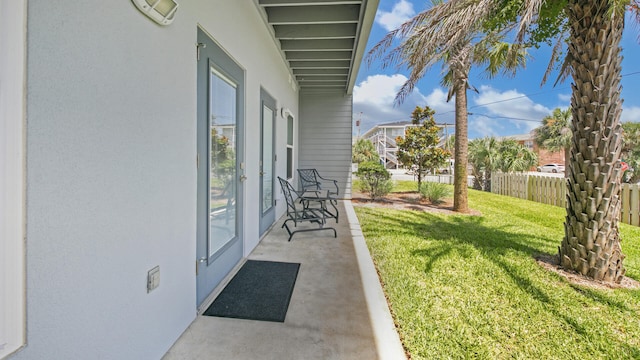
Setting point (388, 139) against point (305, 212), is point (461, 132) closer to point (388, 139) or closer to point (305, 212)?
point (305, 212)

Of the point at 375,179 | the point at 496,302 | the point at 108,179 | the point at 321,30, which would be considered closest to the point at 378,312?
the point at 496,302

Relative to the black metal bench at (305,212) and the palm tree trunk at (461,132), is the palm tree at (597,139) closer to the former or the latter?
the black metal bench at (305,212)

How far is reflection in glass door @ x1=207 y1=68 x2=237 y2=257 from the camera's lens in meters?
2.37

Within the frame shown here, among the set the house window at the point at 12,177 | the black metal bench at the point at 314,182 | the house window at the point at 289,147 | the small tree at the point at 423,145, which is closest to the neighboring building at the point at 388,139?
the small tree at the point at 423,145

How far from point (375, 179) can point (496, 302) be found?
569 cm

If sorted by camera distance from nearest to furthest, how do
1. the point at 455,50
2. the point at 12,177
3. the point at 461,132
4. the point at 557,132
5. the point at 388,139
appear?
the point at 12,177, the point at 455,50, the point at 461,132, the point at 557,132, the point at 388,139

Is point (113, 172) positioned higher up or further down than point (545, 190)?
higher up

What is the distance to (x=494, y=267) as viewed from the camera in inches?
121

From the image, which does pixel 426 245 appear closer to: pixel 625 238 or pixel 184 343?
pixel 184 343

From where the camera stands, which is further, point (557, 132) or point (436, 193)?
point (557, 132)

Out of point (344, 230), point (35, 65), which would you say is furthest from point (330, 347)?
point (344, 230)

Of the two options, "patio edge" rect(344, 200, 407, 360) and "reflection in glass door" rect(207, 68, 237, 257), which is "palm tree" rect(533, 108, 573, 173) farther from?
"reflection in glass door" rect(207, 68, 237, 257)

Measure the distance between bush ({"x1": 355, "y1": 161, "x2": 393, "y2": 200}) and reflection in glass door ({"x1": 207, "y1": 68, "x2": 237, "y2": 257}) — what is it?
554 cm

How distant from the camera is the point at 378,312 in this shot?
2217 millimetres
